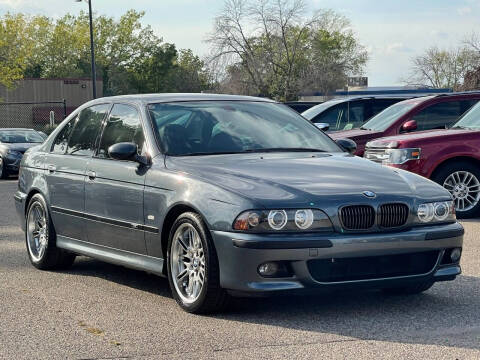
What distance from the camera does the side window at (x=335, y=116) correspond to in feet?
60.5

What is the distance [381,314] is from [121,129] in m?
2.70

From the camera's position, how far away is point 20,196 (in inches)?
355

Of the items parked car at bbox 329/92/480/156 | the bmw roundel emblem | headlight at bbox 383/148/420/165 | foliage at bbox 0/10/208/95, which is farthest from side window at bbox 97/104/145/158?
foliage at bbox 0/10/208/95

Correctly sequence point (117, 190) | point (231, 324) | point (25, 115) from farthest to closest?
1. point (25, 115)
2. point (117, 190)
3. point (231, 324)

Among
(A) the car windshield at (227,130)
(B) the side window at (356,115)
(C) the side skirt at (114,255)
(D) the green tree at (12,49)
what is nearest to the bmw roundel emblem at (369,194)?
(A) the car windshield at (227,130)

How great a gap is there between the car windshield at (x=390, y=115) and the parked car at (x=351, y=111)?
7.47 feet

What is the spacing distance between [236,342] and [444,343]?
1191mm

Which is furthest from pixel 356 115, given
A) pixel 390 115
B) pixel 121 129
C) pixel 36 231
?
pixel 121 129

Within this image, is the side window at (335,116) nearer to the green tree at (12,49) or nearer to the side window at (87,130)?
the side window at (87,130)

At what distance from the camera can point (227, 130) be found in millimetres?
7199

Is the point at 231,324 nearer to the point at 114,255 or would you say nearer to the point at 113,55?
the point at 114,255

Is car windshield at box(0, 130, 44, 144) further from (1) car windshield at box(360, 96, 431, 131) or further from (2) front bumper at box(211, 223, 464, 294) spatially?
(2) front bumper at box(211, 223, 464, 294)

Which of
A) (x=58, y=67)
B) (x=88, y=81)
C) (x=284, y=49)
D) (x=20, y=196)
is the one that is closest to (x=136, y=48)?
(x=58, y=67)

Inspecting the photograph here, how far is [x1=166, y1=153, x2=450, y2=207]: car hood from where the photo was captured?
19.5 feet
